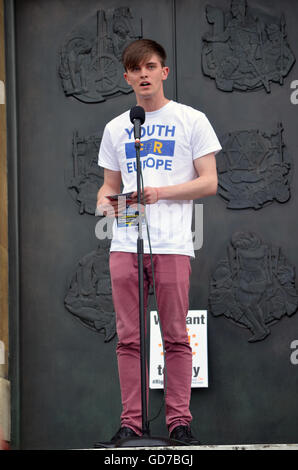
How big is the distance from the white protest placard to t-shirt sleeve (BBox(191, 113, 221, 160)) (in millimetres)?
1618

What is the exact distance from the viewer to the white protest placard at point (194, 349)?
196 inches

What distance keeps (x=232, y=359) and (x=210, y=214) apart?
37.7 inches

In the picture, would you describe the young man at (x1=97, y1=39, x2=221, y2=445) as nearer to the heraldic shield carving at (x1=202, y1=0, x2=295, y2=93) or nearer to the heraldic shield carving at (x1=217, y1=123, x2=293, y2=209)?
the heraldic shield carving at (x1=217, y1=123, x2=293, y2=209)

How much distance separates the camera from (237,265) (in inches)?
205

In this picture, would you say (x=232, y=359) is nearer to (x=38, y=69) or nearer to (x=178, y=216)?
(x=178, y=216)

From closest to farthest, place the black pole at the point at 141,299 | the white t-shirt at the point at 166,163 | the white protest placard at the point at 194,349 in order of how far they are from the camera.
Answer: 1. the black pole at the point at 141,299
2. the white t-shirt at the point at 166,163
3. the white protest placard at the point at 194,349

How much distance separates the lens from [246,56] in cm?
536

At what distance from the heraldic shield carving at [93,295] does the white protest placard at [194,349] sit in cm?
33

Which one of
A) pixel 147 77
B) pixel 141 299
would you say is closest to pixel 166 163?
pixel 147 77

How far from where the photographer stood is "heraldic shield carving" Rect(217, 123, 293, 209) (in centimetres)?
526

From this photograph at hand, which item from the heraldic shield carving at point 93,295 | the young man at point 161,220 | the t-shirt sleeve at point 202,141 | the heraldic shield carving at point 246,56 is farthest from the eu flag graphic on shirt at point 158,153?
the heraldic shield carving at point 246,56

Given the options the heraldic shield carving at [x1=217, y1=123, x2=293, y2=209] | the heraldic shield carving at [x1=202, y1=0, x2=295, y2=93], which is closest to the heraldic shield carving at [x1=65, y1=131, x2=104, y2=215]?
the heraldic shield carving at [x1=217, y1=123, x2=293, y2=209]

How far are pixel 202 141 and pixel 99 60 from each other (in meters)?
1.97

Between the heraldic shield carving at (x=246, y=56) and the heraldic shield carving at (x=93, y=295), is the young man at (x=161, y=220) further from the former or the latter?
the heraldic shield carving at (x=246, y=56)
